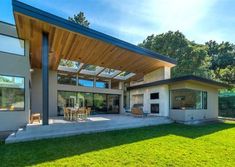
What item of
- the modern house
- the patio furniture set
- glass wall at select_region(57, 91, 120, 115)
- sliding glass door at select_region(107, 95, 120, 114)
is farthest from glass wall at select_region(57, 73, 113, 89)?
the patio furniture set

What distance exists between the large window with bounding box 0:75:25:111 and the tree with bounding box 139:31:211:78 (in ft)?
61.1

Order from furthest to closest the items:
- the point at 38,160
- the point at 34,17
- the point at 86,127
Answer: the point at 86,127 → the point at 34,17 → the point at 38,160

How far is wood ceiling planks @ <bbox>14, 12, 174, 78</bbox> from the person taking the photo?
812cm

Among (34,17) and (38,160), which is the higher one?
(34,17)

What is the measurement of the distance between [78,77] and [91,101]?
7.53 feet

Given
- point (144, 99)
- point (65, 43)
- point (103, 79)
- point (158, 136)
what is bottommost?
point (158, 136)

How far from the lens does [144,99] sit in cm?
1617

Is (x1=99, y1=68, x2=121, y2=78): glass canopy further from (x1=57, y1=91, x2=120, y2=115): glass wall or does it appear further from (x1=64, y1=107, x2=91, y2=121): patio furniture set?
(x1=64, y1=107, x2=91, y2=121): patio furniture set

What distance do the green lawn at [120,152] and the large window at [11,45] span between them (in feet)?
14.5

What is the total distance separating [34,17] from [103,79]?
10593 mm

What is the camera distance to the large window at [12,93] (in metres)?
8.43

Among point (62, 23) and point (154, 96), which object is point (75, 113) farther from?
point (154, 96)

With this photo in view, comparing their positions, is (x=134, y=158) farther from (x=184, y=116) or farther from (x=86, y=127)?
(x=184, y=116)

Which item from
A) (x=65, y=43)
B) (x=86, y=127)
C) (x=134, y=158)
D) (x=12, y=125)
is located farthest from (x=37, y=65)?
(x=134, y=158)
